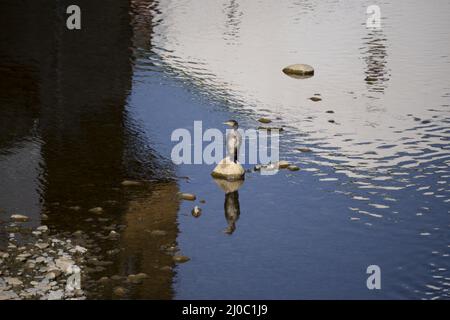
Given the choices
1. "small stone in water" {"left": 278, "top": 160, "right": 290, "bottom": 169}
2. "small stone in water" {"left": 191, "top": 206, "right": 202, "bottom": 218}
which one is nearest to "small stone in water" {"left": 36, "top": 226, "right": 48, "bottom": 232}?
"small stone in water" {"left": 191, "top": 206, "right": 202, "bottom": 218}

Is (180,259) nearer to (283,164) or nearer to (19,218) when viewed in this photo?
(19,218)

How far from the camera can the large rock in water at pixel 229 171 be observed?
1151cm

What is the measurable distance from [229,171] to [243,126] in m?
2.03

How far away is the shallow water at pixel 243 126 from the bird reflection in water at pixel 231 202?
5 cm

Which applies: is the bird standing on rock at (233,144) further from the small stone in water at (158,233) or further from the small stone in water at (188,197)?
the small stone in water at (158,233)

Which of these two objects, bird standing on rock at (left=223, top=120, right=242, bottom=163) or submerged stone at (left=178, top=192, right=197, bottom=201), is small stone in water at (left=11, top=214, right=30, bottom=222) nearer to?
submerged stone at (left=178, top=192, right=197, bottom=201)

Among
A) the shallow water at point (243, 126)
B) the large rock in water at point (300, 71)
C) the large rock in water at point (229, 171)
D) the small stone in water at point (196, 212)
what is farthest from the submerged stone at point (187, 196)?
the large rock in water at point (300, 71)

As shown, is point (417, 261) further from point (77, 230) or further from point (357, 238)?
point (77, 230)

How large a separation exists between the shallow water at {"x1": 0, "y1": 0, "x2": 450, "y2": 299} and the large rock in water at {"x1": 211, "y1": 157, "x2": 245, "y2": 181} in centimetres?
13

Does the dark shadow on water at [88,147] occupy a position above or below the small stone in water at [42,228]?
above

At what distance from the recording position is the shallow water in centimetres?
917

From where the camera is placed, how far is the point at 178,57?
57.1 ft

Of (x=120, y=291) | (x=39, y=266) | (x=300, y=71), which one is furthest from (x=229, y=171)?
(x=300, y=71)
